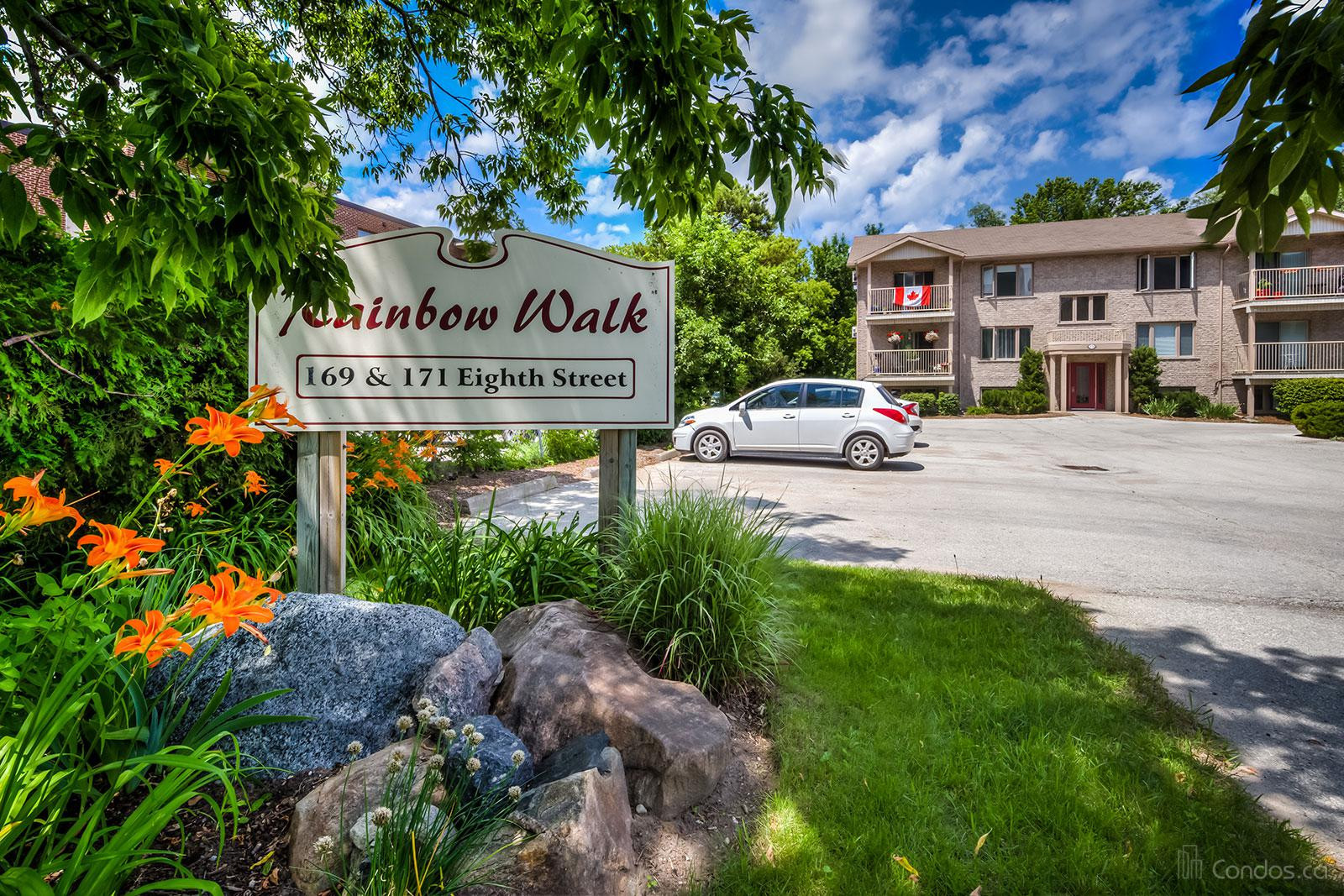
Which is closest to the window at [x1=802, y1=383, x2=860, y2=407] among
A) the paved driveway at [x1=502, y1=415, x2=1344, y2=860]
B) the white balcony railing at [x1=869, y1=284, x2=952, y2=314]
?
the paved driveway at [x1=502, y1=415, x2=1344, y2=860]

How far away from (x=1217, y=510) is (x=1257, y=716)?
20.9ft

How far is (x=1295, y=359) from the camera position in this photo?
85.5 ft

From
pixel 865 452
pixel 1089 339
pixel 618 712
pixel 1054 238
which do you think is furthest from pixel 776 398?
pixel 1054 238

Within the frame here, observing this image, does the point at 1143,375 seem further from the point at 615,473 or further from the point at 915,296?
the point at 615,473

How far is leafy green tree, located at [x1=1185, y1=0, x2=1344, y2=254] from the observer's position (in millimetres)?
1430

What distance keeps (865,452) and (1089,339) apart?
23001mm

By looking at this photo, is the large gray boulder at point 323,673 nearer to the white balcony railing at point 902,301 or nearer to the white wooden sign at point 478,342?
the white wooden sign at point 478,342

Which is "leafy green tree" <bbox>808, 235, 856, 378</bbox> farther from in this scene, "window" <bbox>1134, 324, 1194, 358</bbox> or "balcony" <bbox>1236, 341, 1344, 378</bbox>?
"balcony" <bbox>1236, 341, 1344, 378</bbox>

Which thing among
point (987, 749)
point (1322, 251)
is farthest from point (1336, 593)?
point (1322, 251)

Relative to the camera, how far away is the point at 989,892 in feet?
6.40

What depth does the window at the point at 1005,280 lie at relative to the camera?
96.9 feet

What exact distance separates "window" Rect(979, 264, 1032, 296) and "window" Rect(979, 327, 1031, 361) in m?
1.73

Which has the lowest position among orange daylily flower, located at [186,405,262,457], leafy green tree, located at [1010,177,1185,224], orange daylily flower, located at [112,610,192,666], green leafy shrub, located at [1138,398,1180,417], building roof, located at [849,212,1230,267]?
orange daylily flower, located at [112,610,192,666]

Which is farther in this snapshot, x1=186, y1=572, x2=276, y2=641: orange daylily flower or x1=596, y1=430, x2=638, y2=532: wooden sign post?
x1=596, y1=430, x2=638, y2=532: wooden sign post
